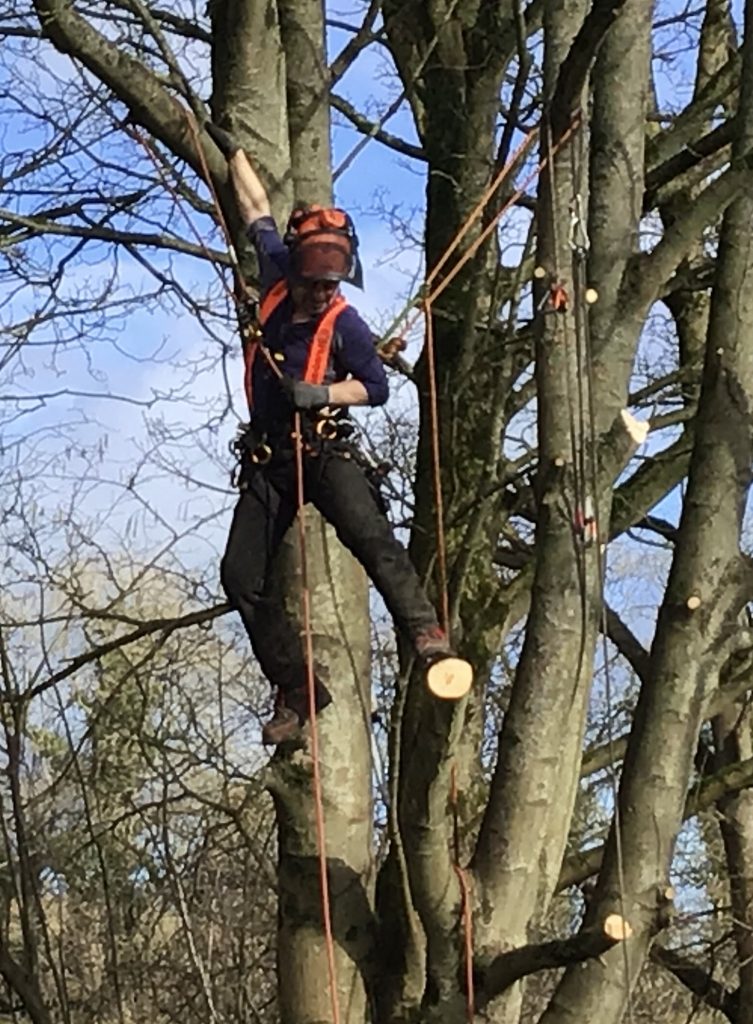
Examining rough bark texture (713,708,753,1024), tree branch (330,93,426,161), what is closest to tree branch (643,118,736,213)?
tree branch (330,93,426,161)

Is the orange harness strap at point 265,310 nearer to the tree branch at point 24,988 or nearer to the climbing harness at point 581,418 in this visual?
the climbing harness at point 581,418

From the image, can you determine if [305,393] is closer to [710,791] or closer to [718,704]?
[718,704]

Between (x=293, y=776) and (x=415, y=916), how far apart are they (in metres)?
0.49

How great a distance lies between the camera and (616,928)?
3639mm

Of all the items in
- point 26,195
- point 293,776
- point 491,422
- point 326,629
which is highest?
point 26,195

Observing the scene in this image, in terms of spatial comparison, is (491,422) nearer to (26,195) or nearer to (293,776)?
(293,776)

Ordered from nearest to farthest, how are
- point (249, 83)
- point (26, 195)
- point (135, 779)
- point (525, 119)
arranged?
1. point (249, 83)
2. point (525, 119)
3. point (26, 195)
4. point (135, 779)

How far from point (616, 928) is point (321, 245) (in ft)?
5.51

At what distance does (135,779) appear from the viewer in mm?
6703

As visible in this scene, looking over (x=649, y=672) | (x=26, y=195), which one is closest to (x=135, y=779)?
(x=26, y=195)

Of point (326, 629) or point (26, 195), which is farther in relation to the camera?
point (26, 195)

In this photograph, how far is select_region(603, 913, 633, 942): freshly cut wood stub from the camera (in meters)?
3.55

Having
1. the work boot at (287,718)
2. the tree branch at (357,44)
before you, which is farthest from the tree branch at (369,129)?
the work boot at (287,718)

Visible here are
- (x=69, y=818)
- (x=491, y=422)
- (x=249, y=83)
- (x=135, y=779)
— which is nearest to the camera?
(x=249, y=83)
